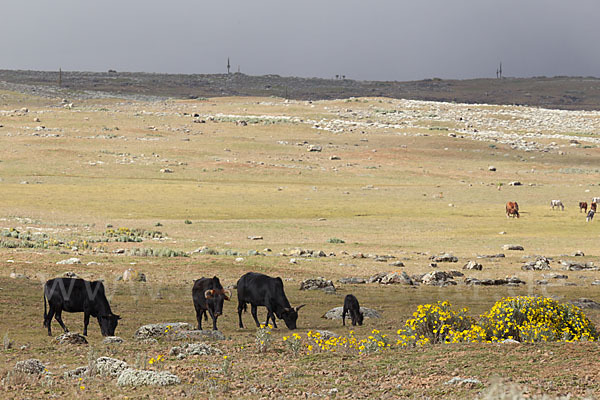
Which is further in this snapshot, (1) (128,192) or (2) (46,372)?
(1) (128,192)

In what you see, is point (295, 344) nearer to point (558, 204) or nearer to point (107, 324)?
point (107, 324)

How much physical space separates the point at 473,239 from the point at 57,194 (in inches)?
1230

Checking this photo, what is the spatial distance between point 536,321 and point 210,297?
656cm

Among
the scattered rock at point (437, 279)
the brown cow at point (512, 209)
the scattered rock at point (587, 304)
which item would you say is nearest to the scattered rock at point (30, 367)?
the scattered rock at point (587, 304)

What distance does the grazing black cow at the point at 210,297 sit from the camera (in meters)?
15.8

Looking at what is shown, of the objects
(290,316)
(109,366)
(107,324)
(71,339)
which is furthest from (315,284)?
(109,366)

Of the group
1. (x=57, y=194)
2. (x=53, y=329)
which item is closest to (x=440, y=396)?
(x=53, y=329)

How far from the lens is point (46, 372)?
11375mm

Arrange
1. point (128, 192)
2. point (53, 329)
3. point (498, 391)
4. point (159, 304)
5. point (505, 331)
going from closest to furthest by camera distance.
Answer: point (498, 391)
point (505, 331)
point (53, 329)
point (159, 304)
point (128, 192)

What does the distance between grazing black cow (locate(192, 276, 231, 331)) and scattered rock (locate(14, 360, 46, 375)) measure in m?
4.57

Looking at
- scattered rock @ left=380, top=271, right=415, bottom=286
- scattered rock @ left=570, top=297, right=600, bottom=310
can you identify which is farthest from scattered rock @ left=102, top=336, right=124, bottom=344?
scattered rock @ left=380, top=271, right=415, bottom=286

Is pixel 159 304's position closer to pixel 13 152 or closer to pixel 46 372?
pixel 46 372

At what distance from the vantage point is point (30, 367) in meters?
11.4

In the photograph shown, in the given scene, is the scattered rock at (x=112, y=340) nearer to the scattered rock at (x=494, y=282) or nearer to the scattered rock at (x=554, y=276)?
the scattered rock at (x=494, y=282)
